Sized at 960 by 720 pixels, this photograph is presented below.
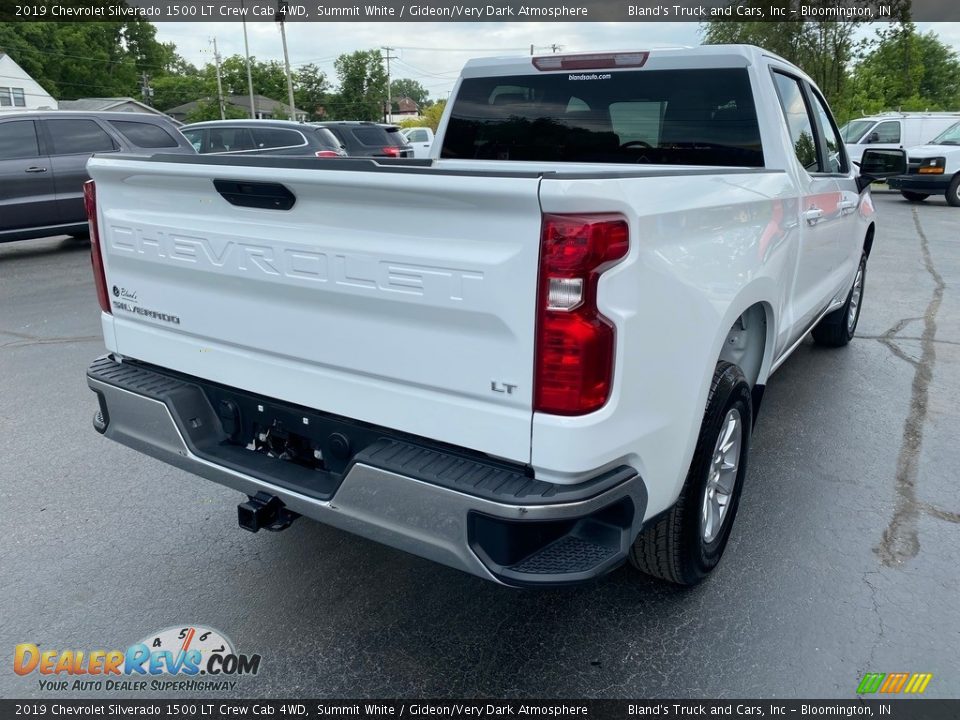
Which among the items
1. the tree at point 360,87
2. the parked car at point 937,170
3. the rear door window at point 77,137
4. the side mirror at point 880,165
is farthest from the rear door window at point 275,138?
the tree at point 360,87

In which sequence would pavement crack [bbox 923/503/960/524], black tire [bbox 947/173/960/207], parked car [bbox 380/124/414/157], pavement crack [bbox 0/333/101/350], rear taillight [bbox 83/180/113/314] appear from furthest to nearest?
1. black tire [bbox 947/173/960/207]
2. parked car [bbox 380/124/414/157]
3. pavement crack [bbox 0/333/101/350]
4. pavement crack [bbox 923/503/960/524]
5. rear taillight [bbox 83/180/113/314]

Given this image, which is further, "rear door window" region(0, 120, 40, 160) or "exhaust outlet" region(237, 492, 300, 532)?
"rear door window" region(0, 120, 40, 160)

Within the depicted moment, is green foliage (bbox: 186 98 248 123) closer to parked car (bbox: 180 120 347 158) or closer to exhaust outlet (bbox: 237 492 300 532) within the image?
parked car (bbox: 180 120 347 158)

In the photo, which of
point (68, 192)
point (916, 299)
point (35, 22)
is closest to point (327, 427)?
point (916, 299)

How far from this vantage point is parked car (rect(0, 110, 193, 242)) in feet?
31.9

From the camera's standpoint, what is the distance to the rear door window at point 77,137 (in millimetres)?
10195

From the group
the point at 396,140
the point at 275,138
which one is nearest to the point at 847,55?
the point at 396,140

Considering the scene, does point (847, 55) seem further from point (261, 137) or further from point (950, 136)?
point (261, 137)

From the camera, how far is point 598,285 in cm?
190

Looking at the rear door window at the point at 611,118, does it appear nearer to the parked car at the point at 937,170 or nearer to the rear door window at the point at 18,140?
the rear door window at the point at 18,140

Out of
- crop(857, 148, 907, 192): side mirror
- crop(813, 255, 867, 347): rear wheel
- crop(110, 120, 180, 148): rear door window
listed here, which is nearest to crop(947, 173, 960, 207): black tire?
crop(813, 255, 867, 347): rear wheel

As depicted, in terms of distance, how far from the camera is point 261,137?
14062 millimetres

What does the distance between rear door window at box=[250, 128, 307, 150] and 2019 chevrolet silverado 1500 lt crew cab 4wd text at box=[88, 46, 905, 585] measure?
1123cm

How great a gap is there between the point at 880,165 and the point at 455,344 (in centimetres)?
426
